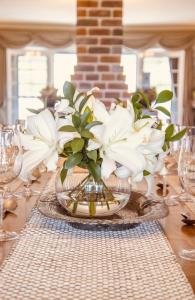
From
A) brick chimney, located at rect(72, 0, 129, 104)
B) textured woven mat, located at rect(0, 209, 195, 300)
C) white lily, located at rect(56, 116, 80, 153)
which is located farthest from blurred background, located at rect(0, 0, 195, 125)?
textured woven mat, located at rect(0, 209, 195, 300)

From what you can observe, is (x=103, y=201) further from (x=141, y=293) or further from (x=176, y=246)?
(x=141, y=293)

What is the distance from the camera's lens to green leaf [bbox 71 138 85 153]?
0.97 meters

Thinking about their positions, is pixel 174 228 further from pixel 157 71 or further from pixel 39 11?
pixel 157 71

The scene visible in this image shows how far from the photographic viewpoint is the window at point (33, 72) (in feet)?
26.5

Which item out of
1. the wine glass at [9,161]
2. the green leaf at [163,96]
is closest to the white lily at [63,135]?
the wine glass at [9,161]

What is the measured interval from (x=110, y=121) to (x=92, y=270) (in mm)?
339

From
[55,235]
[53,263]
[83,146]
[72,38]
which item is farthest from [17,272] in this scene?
[72,38]

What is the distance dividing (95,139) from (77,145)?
0.15 ft

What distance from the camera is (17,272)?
81cm

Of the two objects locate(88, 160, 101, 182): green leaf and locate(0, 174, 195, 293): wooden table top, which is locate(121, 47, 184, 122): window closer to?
locate(0, 174, 195, 293): wooden table top

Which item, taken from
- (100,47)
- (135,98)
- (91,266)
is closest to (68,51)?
(100,47)

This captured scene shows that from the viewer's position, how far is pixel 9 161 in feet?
3.67

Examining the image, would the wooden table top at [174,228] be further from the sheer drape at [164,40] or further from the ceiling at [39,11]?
the sheer drape at [164,40]

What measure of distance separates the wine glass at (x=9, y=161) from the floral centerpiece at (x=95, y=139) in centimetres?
2
